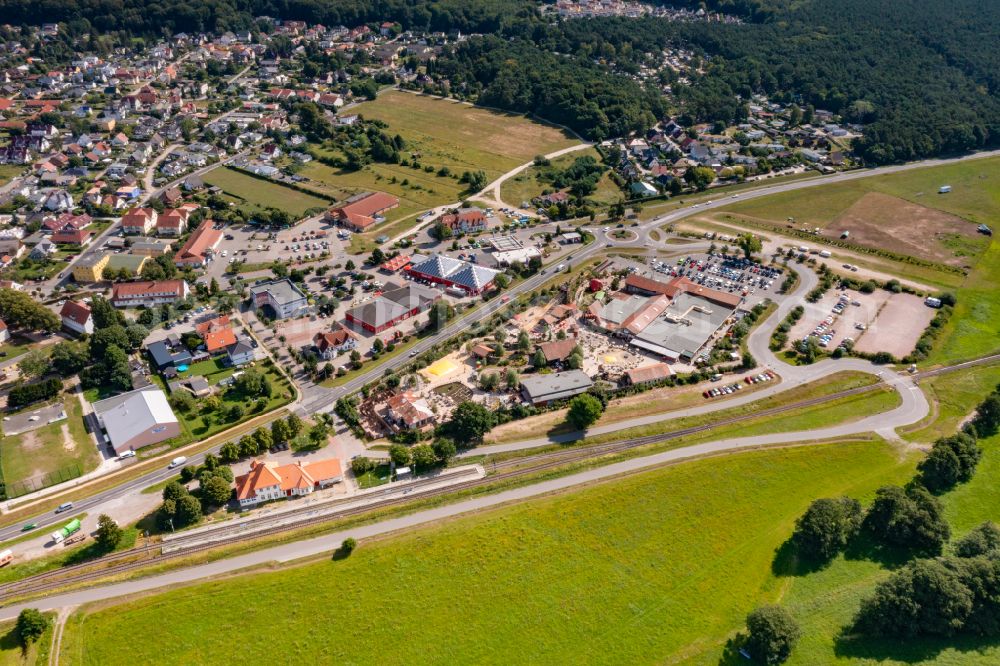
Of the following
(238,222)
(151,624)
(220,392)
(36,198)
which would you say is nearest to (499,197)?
(238,222)

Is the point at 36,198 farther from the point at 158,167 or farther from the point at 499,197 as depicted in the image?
the point at 499,197

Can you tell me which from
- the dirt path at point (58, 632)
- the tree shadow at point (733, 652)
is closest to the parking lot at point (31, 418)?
the dirt path at point (58, 632)

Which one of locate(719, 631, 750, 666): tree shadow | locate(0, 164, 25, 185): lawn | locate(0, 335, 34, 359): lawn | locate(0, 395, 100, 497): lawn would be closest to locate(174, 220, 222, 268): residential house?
locate(0, 335, 34, 359): lawn

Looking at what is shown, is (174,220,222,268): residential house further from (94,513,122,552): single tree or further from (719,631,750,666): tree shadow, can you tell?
(719,631,750,666): tree shadow

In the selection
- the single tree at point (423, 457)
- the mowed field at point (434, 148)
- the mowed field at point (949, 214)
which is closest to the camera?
the single tree at point (423, 457)

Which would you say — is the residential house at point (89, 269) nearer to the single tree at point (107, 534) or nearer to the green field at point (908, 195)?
the single tree at point (107, 534)

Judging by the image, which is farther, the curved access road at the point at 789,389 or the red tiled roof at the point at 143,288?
the red tiled roof at the point at 143,288
